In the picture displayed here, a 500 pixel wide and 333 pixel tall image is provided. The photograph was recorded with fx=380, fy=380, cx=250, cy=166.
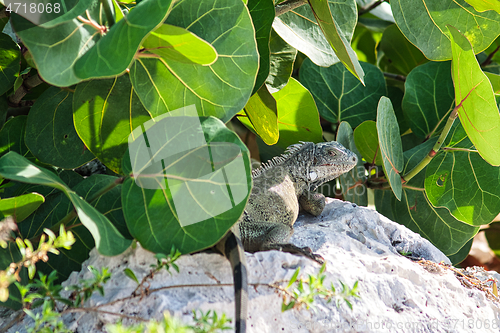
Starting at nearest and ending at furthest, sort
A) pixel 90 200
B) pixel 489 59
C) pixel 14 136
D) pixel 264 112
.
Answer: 1. pixel 90 200
2. pixel 14 136
3. pixel 264 112
4. pixel 489 59

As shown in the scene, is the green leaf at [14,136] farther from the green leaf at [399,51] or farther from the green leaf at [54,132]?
the green leaf at [399,51]

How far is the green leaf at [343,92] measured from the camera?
6.30 feet

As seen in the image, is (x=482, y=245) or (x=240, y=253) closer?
(x=240, y=253)

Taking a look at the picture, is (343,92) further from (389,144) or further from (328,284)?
(328,284)

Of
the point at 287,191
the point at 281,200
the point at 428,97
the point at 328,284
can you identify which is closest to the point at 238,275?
the point at 328,284

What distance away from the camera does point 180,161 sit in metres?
0.88

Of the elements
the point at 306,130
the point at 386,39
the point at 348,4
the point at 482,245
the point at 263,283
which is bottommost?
the point at 482,245

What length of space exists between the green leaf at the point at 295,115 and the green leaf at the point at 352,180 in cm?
13

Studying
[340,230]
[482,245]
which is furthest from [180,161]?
[482,245]

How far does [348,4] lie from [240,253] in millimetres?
1012

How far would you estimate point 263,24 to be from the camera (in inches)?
41.4

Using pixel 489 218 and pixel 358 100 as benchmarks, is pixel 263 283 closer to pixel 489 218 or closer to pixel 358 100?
pixel 489 218

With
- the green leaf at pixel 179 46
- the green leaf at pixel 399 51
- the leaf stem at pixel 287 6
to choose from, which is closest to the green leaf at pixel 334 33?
the leaf stem at pixel 287 6

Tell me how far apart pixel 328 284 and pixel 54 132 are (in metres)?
0.91
